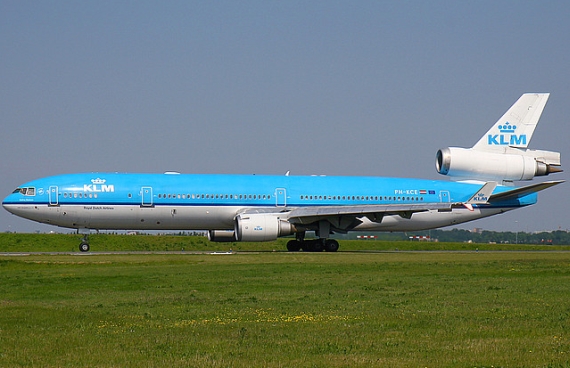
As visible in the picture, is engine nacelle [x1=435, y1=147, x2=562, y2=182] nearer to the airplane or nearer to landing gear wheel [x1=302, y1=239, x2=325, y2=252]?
the airplane

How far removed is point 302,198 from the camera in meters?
48.7

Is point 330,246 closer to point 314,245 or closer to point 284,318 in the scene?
point 314,245

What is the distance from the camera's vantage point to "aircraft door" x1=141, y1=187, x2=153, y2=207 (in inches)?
1789

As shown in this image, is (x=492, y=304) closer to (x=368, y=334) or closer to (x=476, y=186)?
(x=368, y=334)

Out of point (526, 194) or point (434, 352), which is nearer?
point (434, 352)

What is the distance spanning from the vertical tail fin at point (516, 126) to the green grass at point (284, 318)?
2502cm

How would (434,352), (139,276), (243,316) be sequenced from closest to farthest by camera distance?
(434,352) < (243,316) < (139,276)

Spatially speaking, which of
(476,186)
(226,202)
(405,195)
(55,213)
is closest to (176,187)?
(226,202)

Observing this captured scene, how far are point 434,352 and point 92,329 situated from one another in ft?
20.4

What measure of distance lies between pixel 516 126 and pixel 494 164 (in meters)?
3.24

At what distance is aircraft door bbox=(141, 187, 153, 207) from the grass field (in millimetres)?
16591

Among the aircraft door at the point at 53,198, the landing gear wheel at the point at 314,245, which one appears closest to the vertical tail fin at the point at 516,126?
the landing gear wheel at the point at 314,245

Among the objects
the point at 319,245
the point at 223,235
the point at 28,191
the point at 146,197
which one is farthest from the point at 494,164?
the point at 28,191

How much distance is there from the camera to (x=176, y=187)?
4628cm
